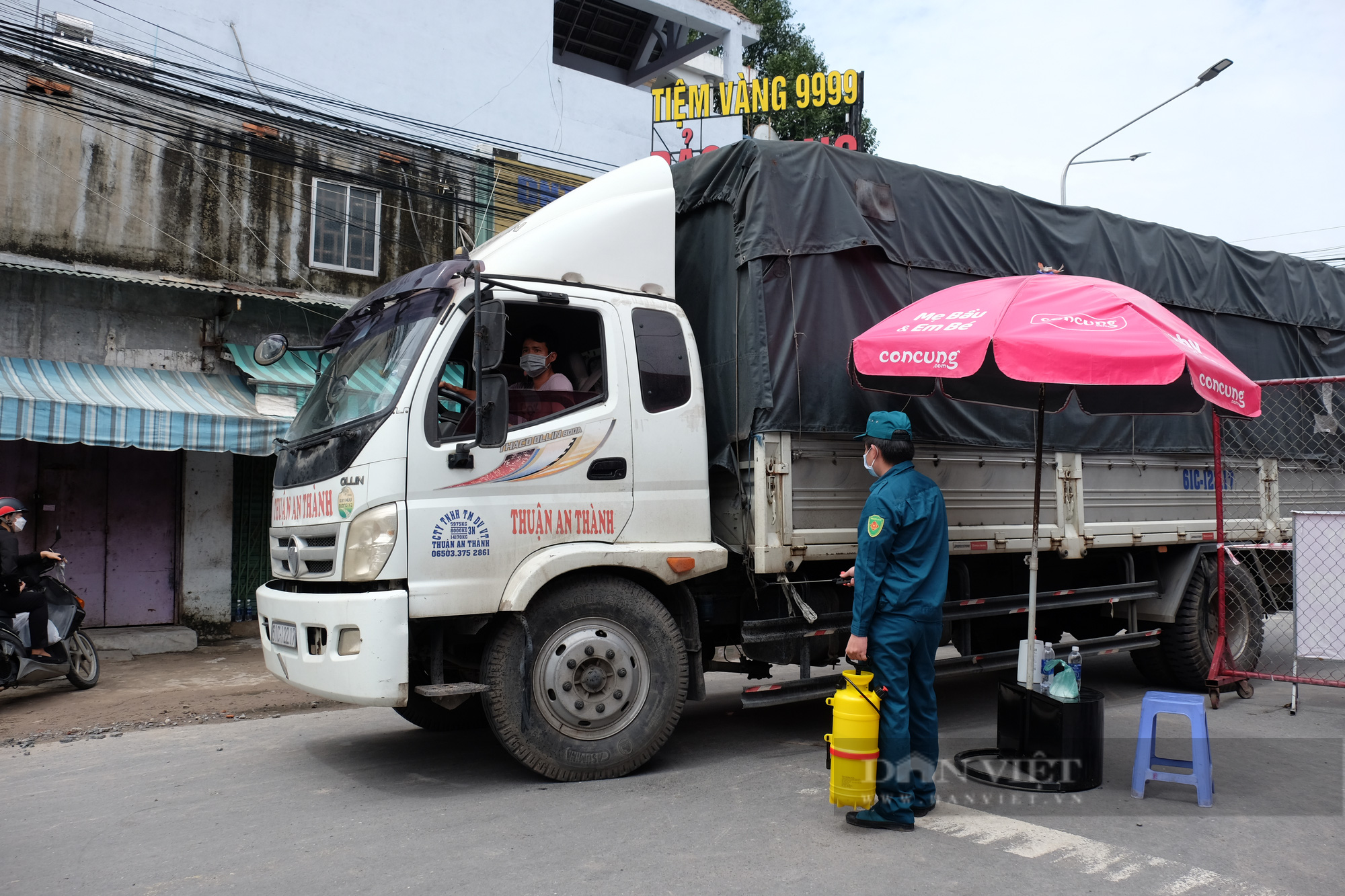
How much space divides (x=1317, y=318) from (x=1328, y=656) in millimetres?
3658

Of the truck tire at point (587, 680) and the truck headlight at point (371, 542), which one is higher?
the truck headlight at point (371, 542)

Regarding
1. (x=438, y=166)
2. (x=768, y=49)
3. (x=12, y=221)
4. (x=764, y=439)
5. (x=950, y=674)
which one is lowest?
(x=950, y=674)

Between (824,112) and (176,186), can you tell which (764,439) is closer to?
(176,186)

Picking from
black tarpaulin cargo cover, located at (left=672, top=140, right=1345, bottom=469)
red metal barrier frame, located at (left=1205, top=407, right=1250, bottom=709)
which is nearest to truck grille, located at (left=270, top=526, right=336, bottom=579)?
black tarpaulin cargo cover, located at (left=672, top=140, right=1345, bottom=469)

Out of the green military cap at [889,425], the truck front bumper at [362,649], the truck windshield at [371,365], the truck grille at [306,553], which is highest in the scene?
the truck windshield at [371,365]

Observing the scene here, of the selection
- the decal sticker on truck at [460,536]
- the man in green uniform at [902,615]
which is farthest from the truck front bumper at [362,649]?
the man in green uniform at [902,615]

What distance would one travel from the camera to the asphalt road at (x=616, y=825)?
147 inches

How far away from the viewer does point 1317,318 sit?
8.85m

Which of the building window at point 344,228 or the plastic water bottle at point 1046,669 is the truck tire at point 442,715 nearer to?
the plastic water bottle at point 1046,669

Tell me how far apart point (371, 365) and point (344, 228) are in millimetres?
8143

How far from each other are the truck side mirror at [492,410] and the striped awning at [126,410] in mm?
6365

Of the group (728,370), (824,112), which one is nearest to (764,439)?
(728,370)

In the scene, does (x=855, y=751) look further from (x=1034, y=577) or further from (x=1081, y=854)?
(x=1034, y=577)

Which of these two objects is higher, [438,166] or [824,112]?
[824,112]
